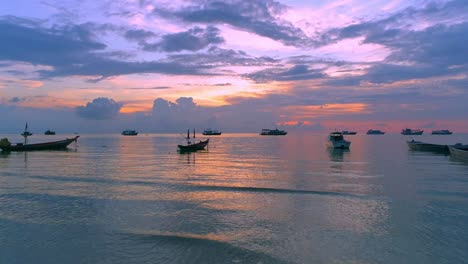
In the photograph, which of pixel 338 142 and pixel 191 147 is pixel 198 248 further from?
pixel 338 142

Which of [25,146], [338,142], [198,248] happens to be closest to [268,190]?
[198,248]

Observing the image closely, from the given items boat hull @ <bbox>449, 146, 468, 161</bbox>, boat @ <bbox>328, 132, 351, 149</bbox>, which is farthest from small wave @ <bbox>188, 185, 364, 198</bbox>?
boat @ <bbox>328, 132, 351, 149</bbox>

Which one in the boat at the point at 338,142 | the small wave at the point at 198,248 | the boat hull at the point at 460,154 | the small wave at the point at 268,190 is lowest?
the small wave at the point at 198,248

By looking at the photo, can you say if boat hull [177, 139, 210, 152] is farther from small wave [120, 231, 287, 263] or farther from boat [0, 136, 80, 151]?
small wave [120, 231, 287, 263]

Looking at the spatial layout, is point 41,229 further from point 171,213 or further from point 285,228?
point 285,228

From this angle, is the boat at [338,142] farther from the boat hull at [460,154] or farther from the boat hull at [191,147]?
the boat hull at [191,147]

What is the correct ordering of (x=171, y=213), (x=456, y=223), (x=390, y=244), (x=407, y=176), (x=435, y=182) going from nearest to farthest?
1. (x=390, y=244)
2. (x=456, y=223)
3. (x=171, y=213)
4. (x=435, y=182)
5. (x=407, y=176)

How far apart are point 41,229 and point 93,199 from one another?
5.33 meters

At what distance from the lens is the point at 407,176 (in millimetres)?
28188

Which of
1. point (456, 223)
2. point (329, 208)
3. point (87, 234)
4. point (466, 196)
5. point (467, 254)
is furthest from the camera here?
point (466, 196)

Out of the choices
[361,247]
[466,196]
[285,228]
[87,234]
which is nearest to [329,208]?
[285,228]

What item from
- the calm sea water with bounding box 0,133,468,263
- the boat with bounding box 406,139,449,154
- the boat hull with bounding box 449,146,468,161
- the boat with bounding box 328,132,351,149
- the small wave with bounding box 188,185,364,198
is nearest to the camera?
the calm sea water with bounding box 0,133,468,263

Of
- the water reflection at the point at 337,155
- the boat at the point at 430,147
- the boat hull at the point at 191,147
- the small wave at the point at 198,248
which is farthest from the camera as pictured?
the boat hull at the point at 191,147

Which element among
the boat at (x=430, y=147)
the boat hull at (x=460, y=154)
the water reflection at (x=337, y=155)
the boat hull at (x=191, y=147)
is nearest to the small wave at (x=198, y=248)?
the water reflection at (x=337, y=155)
